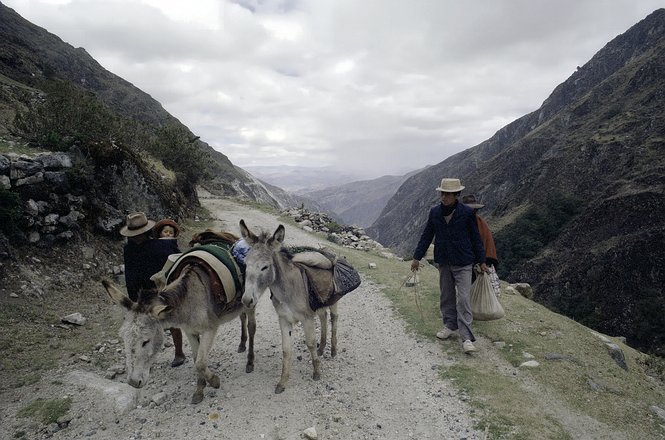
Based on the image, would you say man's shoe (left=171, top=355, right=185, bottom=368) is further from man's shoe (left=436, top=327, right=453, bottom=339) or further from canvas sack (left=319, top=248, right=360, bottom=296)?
man's shoe (left=436, top=327, right=453, bottom=339)

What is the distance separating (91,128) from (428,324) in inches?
599

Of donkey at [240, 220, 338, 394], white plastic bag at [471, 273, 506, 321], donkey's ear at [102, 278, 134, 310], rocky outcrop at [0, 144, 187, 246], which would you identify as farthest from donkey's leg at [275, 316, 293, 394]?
rocky outcrop at [0, 144, 187, 246]

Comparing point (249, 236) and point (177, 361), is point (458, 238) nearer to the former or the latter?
point (249, 236)

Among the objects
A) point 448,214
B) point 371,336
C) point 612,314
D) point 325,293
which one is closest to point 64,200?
point 325,293

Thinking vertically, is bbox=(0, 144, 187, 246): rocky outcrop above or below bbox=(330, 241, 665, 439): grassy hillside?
above

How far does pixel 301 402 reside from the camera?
564 cm

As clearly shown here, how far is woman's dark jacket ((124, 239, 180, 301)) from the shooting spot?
6496mm

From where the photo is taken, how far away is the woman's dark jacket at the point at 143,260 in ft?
21.3

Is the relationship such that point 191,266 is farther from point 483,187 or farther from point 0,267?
point 483,187

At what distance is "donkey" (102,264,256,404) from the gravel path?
1.55 ft

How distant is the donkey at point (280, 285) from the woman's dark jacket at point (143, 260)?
7.49ft

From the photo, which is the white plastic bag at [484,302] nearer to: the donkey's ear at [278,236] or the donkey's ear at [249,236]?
the donkey's ear at [278,236]

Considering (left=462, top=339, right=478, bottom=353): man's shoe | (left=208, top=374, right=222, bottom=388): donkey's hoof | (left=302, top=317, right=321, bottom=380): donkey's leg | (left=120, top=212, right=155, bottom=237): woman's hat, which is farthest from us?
(left=462, top=339, right=478, bottom=353): man's shoe

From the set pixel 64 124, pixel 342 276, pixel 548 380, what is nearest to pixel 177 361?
pixel 342 276
